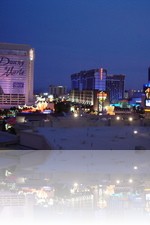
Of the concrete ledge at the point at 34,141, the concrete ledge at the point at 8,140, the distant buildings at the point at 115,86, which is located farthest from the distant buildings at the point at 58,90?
the concrete ledge at the point at 34,141

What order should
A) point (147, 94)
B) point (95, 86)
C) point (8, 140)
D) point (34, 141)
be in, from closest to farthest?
point (34, 141), point (8, 140), point (147, 94), point (95, 86)

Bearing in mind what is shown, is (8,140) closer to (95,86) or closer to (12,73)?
(12,73)

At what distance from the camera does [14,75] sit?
25406 mm

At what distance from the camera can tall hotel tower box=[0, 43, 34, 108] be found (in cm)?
2522

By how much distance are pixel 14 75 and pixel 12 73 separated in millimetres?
200

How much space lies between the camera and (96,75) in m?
37.7

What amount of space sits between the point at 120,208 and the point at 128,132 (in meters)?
3.15

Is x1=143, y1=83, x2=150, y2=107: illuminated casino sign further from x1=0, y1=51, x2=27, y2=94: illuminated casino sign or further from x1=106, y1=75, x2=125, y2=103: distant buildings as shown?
x1=106, y1=75, x2=125, y2=103: distant buildings

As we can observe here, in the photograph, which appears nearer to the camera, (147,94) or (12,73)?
(147,94)

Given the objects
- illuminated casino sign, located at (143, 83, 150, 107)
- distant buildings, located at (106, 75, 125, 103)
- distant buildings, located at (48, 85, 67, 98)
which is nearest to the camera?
illuminated casino sign, located at (143, 83, 150, 107)

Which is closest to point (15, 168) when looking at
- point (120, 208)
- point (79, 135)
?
point (120, 208)

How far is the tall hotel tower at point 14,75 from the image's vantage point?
25219 millimetres

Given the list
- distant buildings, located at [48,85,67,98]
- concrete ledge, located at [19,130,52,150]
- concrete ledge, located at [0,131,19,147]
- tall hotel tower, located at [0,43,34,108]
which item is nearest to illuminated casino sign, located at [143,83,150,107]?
tall hotel tower, located at [0,43,34,108]

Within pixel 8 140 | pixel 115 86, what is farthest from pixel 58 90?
pixel 8 140
